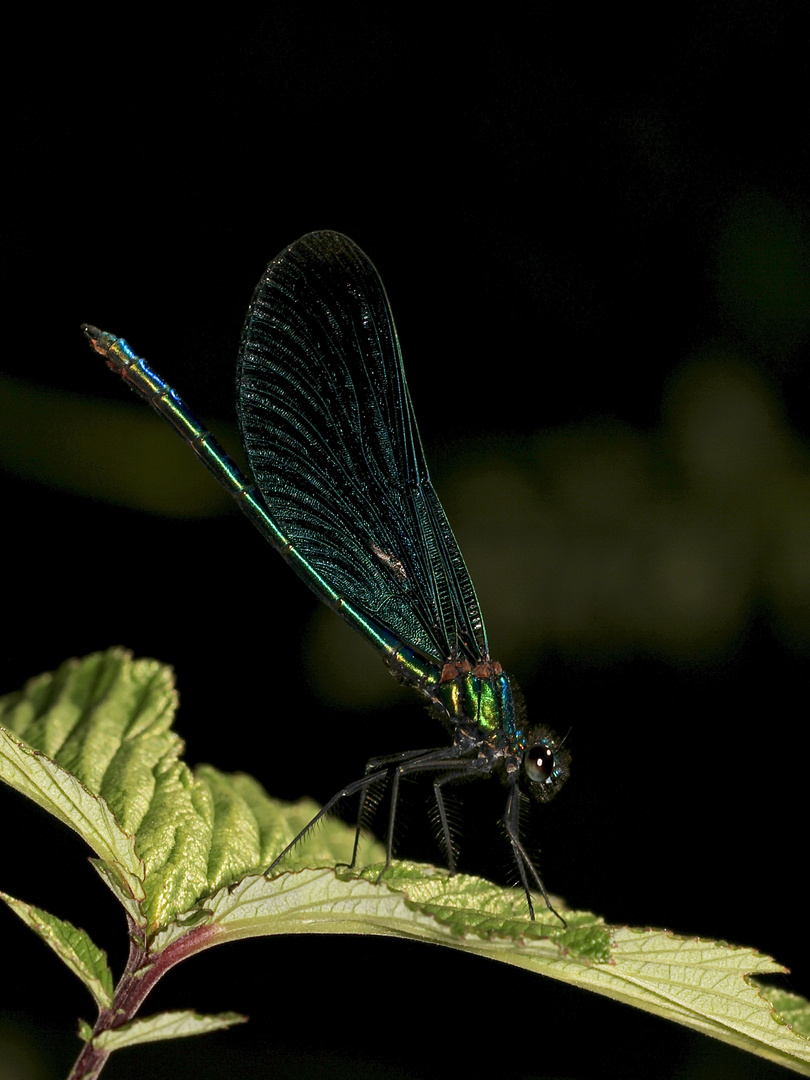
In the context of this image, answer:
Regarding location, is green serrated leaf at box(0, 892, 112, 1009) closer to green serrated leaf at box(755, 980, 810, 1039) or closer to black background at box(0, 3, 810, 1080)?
green serrated leaf at box(755, 980, 810, 1039)

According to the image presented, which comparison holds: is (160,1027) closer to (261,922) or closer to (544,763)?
(261,922)

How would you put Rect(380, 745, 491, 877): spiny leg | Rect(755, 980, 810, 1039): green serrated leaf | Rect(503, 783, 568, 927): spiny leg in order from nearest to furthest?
Rect(755, 980, 810, 1039): green serrated leaf → Rect(503, 783, 568, 927): spiny leg → Rect(380, 745, 491, 877): spiny leg

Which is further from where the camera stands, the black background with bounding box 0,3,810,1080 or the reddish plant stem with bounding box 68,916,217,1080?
the black background with bounding box 0,3,810,1080

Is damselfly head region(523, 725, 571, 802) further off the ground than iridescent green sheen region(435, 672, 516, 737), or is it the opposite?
iridescent green sheen region(435, 672, 516, 737)

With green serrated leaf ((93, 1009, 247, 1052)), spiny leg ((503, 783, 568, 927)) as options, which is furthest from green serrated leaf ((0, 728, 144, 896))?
spiny leg ((503, 783, 568, 927))

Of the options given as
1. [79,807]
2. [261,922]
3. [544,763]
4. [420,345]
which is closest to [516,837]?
[544,763]

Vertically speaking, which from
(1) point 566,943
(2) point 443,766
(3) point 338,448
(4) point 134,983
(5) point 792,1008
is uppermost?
(3) point 338,448

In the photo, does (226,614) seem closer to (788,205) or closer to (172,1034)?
(788,205)

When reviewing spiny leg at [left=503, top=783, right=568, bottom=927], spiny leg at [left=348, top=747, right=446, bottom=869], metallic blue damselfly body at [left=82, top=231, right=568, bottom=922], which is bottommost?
spiny leg at [left=503, top=783, right=568, bottom=927]
